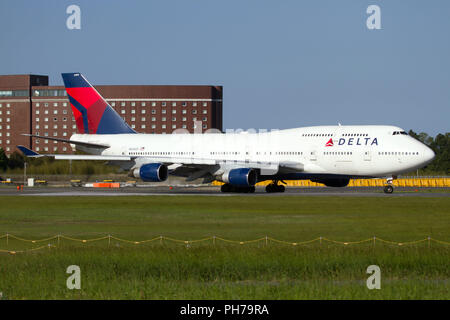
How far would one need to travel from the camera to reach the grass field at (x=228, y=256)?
67.0ft

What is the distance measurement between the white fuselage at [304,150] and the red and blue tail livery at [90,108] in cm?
311

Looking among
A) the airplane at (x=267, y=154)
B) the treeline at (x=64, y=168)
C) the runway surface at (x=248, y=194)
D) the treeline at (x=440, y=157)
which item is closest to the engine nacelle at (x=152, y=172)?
the airplane at (x=267, y=154)

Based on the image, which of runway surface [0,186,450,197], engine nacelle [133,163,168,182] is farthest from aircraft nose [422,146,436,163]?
engine nacelle [133,163,168,182]

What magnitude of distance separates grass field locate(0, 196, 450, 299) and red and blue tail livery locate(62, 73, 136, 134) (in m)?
29.2

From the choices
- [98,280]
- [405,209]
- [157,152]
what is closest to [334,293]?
[98,280]

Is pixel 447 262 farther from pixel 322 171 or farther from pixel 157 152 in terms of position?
pixel 157 152

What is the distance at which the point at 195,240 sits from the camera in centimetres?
3127

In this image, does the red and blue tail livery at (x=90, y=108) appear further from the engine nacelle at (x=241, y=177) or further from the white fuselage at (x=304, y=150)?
the engine nacelle at (x=241, y=177)

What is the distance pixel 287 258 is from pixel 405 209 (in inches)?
876

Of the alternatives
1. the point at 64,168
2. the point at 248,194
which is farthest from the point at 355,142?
the point at 64,168

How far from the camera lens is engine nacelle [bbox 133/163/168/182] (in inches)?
2431

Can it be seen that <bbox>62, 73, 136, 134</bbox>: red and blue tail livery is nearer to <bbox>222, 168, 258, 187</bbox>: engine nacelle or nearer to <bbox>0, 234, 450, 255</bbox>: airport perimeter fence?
<bbox>222, 168, 258, 187</bbox>: engine nacelle

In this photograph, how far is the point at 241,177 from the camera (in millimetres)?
60531

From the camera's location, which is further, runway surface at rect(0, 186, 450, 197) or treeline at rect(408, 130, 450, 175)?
treeline at rect(408, 130, 450, 175)
